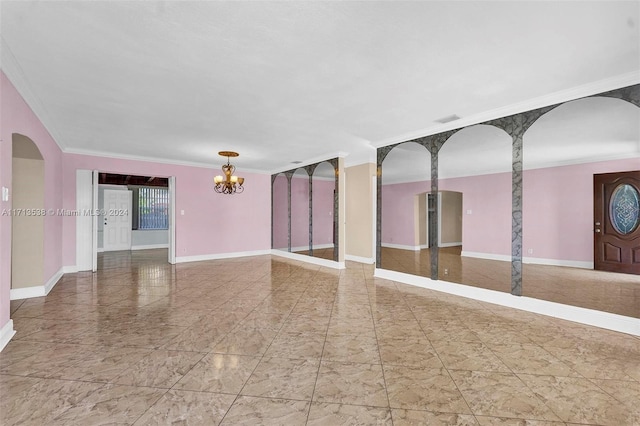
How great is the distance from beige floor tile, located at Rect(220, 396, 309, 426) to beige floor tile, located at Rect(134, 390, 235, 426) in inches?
2.8

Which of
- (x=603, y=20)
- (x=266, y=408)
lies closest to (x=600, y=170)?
(x=603, y=20)

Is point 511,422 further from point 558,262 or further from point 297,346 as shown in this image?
point 558,262

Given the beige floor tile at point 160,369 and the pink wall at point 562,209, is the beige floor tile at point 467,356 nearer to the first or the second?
the beige floor tile at point 160,369

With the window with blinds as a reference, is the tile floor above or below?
below

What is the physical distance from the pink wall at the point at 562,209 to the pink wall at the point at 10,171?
393 inches

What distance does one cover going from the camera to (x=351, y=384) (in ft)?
7.48

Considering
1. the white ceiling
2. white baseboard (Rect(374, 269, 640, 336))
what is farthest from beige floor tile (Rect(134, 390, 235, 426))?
white baseboard (Rect(374, 269, 640, 336))

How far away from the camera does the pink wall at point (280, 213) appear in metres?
10.0

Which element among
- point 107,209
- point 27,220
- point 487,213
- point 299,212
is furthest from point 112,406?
point 107,209

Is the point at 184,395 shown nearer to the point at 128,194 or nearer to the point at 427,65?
the point at 427,65

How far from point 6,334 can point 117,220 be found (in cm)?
844

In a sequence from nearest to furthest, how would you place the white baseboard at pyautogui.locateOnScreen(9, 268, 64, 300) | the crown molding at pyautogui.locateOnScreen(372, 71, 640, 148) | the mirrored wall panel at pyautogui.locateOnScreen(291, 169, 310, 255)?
the crown molding at pyautogui.locateOnScreen(372, 71, 640, 148) < the white baseboard at pyautogui.locateOnScreen(9, 268, 64, 300) < the mirrored wall panel at pyautogui.locateOnScreen(291, 169, 310, 255)

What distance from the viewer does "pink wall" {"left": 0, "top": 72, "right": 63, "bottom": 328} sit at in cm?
295

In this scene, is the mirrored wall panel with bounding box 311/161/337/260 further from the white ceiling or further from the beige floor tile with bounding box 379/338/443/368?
the beige floor tile with bounding box 379/338/443/368
